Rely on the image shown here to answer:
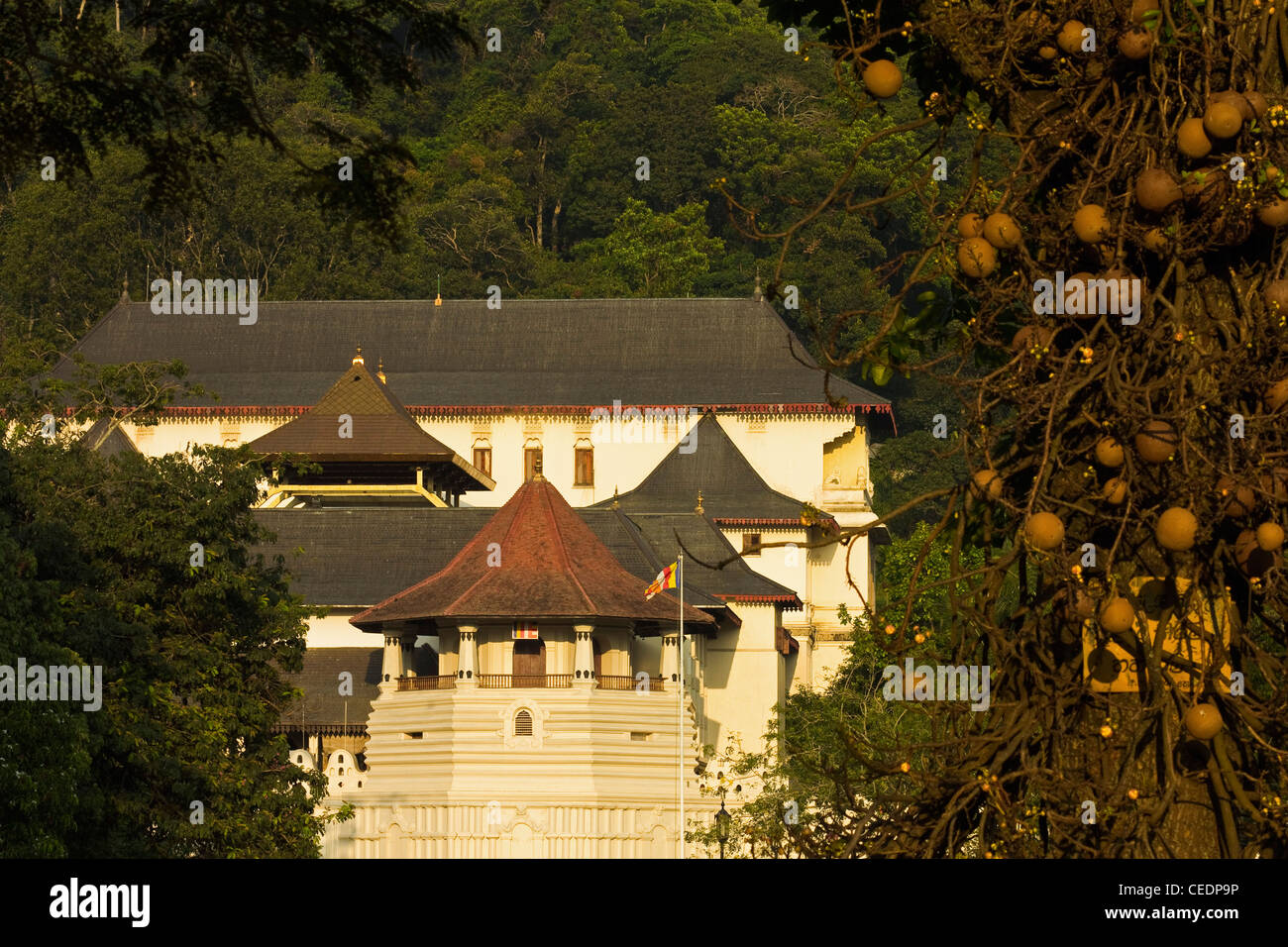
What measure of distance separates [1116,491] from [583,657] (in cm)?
4745

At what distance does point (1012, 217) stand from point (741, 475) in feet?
253

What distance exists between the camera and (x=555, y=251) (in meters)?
137

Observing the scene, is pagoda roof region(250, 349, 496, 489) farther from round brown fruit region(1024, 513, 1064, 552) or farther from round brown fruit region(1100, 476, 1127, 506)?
round brown fruit region(1024, 513, 1064, 552)

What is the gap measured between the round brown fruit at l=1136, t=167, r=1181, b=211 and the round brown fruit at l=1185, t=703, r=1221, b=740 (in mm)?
1400

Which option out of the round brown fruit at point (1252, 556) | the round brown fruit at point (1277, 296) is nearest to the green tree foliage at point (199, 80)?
the round brown fruit at point (1277, 296)

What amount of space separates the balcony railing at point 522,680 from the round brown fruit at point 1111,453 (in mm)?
46907

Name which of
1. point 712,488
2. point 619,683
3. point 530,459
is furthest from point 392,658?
point 530,459

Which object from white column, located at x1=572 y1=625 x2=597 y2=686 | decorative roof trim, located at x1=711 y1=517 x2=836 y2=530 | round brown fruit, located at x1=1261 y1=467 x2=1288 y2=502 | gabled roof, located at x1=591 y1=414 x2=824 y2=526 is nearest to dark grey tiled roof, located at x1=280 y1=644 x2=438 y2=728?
white column, located at x1=572 y1=625 x2=597 y2=686

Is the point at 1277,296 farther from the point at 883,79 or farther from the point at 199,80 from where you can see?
the point at 199,80

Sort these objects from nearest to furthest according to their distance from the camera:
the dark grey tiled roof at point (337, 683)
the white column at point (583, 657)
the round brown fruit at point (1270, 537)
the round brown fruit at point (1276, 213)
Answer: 1. the round brown fruit at point (1270, 537)
2. the round brown fruit at point (1276, 213)
3. the white column at point (583, 657)
4. the dark grey tiled roof at point (337, 683)

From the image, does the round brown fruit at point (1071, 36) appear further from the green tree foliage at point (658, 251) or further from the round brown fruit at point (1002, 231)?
the green tree foliage at point (658, 251)

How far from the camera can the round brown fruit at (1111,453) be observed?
7.10 meters
